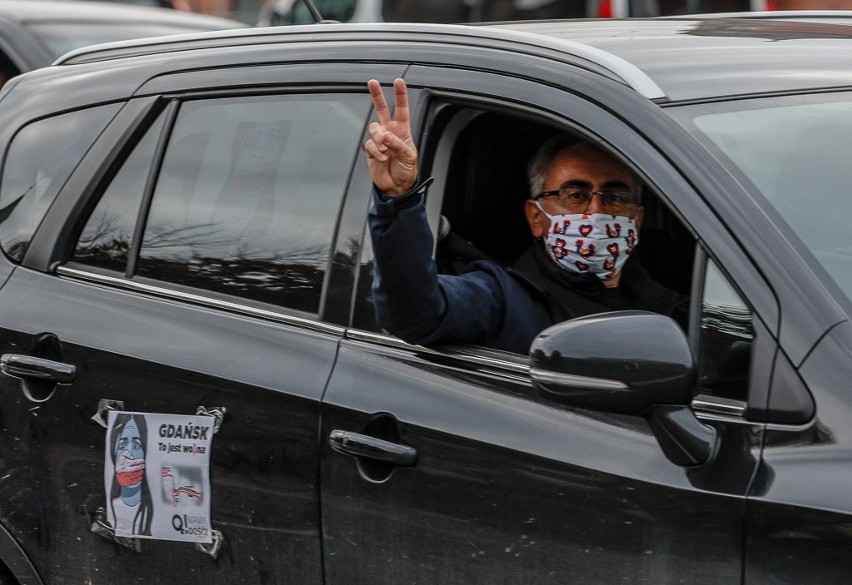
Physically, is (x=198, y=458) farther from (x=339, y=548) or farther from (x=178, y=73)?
(x=178, y=73)

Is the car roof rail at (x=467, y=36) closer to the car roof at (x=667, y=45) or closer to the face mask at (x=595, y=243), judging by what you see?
the car roof at (x=667, y=45)

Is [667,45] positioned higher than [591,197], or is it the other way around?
[667,45]

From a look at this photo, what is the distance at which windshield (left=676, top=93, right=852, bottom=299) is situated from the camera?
262 cm

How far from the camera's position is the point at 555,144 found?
3.36 m

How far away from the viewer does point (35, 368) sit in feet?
11.4

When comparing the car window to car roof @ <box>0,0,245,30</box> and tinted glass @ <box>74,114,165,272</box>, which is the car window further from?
car roof @ <box>0,0,245,30</box>

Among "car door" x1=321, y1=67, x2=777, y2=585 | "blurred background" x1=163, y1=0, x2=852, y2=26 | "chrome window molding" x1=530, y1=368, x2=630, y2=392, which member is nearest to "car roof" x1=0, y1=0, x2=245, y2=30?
"blurred background" x1=163, y1=0, x2=852, y2=26

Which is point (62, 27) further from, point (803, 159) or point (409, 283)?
point (803, 159)

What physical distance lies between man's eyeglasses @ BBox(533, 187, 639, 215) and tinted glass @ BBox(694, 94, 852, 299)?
0.43 meters

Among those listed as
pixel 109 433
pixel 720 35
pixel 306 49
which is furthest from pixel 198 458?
pixel 720 35

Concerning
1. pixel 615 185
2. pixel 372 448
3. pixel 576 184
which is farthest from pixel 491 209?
pixel 372 448

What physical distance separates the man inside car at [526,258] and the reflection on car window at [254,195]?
0.77ft

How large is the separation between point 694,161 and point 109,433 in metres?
1.37

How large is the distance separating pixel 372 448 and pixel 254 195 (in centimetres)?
76
